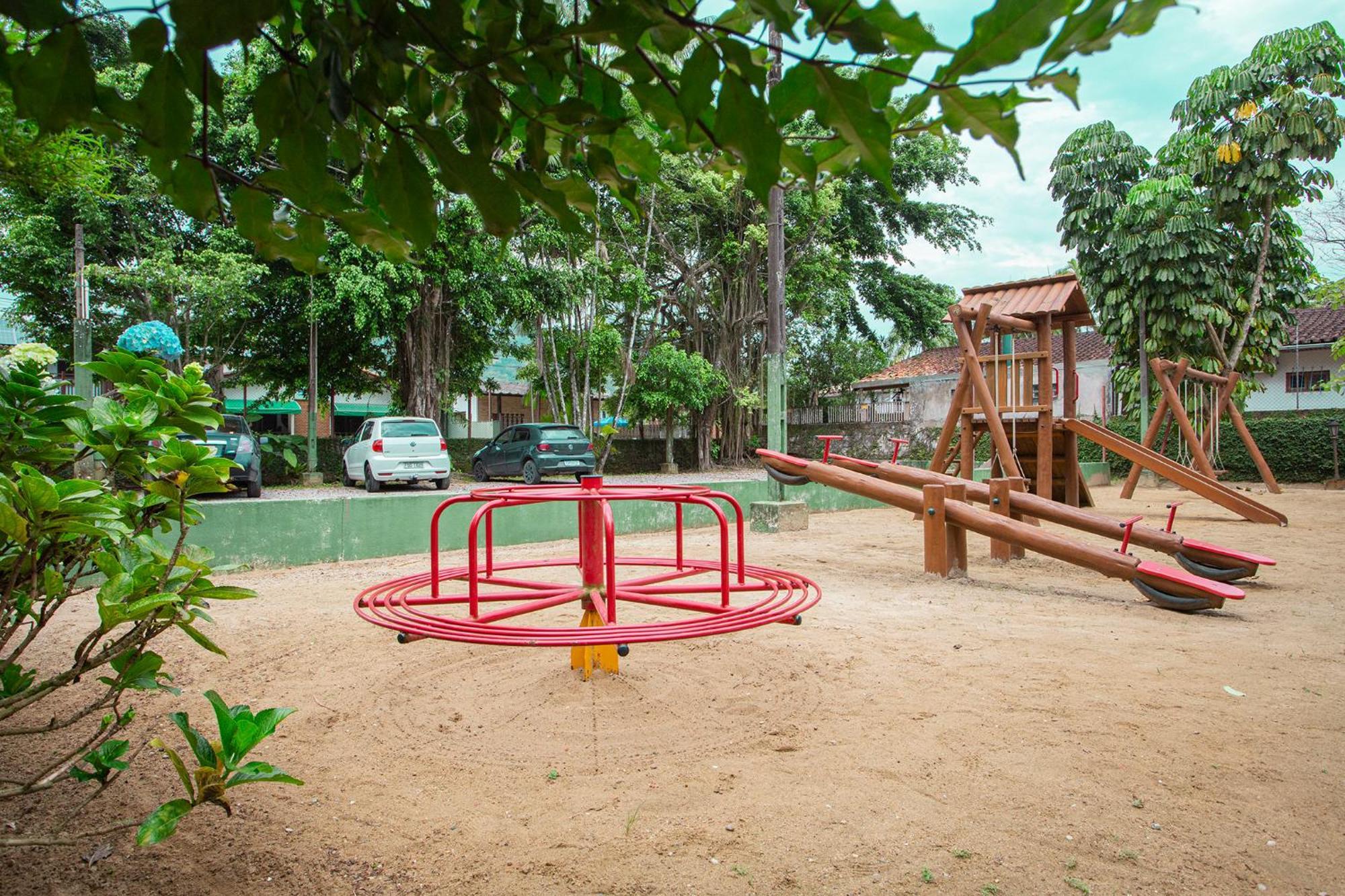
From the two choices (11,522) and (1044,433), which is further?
(1044,433)

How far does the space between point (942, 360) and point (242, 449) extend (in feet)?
88.1

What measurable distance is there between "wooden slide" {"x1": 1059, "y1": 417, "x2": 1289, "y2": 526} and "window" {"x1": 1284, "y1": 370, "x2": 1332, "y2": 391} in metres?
18.1

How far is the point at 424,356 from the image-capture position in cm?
1905

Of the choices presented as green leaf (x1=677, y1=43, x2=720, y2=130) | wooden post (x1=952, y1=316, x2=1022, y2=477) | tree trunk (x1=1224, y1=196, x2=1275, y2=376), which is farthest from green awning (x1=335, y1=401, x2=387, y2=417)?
green leaf (x1=677, y1=43, x2=720, y2=130)

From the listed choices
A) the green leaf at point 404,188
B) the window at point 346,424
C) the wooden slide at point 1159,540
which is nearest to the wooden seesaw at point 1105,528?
the wooden slide at point 1159,540

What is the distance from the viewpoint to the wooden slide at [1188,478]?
10094mm

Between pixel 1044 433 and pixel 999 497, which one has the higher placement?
pixel 1044 433

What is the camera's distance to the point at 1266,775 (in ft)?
8.84

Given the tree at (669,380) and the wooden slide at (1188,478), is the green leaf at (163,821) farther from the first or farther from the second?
the tree at (669,380)

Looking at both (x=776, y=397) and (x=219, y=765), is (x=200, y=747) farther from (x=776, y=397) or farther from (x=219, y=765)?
(x=776, y=397)

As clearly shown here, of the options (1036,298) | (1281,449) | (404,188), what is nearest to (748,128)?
(404,188)

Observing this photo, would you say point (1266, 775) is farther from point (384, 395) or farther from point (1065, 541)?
point (384, 395)

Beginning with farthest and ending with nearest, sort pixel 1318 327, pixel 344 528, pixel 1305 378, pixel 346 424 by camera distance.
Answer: pixel 346 424, pixel 1318 327, pixel 1305 378, pixel 344 528

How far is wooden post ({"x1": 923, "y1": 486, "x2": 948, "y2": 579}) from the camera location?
650cm
